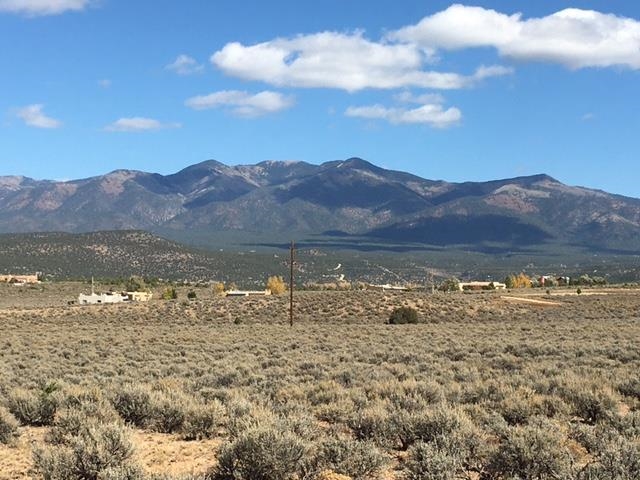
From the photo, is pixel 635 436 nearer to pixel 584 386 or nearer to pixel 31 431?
pixel 584 386

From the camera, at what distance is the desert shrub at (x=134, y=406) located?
41.9ft

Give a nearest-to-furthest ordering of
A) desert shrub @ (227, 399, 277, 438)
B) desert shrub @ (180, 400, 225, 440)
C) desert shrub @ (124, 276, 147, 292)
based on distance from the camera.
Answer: desert shrub @ (227, 399, 277, 438) → desert shrub @ (180, 400, 225, 440) → desert shrub @ (124, 276, 147, 292)

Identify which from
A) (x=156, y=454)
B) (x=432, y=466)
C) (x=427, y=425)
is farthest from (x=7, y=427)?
(x=432, y=466)

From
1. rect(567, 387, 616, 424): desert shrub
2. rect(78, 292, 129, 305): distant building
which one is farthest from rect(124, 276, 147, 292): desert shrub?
rect(567, 387, 616, 424): desert shrub

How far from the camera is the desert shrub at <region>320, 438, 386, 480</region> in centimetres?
881

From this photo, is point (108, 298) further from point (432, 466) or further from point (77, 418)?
point (432, 466)

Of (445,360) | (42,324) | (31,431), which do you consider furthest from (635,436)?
(42,324)

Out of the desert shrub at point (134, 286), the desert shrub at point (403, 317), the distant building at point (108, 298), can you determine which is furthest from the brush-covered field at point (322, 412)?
the desert shrub at point (134, 286)

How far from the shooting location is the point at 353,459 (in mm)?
8867

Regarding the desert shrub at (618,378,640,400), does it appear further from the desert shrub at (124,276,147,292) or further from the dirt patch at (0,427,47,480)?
the desert shrub at (124,276,147,292)

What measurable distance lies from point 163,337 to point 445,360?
1867 cm

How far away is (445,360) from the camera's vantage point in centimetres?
2202

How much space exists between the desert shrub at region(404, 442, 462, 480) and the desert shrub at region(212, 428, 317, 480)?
1.31 meters

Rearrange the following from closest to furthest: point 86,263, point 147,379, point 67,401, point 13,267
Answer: point 67,401 → point 147,379 → point 13,267 → point 86,263
